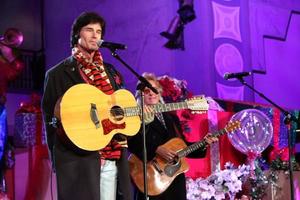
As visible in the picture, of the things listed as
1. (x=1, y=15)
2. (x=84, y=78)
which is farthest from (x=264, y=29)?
(x=84, y=78)

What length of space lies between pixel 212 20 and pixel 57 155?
20.6 ft

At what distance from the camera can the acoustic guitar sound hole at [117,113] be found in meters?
3.33

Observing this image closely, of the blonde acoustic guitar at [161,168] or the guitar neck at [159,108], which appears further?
the blonde acoustic guitar at [161,168]

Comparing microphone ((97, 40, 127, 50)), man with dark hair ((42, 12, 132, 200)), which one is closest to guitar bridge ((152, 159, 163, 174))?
man with dark hair ((42, 12, 132, 200))

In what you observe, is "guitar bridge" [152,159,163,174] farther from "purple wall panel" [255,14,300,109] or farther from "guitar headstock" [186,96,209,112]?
"purple wall panel" [255,14,300,109]

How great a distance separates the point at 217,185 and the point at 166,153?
4.96 feet

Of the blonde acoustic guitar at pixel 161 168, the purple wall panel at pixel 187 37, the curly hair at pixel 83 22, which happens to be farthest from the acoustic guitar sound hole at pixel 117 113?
the purple wall panel at pixel 187 37

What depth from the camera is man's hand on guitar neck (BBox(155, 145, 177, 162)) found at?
4809 mm

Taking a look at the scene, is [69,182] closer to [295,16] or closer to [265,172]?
[265,172]

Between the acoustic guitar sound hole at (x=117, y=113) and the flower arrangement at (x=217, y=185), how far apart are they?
2788 millimetres

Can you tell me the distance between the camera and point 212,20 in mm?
8992

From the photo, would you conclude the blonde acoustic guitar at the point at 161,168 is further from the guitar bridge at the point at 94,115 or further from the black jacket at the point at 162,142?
the guitar bridge at the point at 94,115

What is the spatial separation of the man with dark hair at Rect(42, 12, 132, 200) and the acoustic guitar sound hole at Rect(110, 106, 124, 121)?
0.36 ft

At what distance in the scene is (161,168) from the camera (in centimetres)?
483
